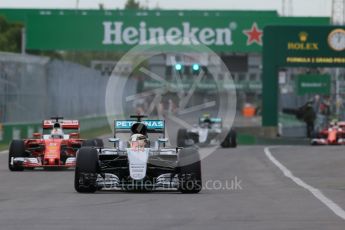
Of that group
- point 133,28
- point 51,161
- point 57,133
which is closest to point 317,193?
point 51,161

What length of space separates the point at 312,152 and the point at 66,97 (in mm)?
22738

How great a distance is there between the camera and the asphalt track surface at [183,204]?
46.0ft

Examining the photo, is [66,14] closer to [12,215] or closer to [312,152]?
[312,152]

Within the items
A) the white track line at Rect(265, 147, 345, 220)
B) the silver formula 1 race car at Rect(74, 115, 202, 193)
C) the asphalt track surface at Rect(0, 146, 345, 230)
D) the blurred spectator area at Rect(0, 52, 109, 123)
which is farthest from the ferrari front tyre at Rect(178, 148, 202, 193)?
the blurred spectator area at Rect(0, 52, 109, 123)

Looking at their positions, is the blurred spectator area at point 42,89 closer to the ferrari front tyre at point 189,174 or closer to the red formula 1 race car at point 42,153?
the red formula 1 race car at point 42,153

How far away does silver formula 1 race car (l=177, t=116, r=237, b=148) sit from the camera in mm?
42562

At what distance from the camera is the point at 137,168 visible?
64.0ft

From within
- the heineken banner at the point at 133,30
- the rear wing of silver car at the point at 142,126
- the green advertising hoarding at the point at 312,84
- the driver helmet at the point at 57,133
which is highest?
the heineken banner at the point at 133,30

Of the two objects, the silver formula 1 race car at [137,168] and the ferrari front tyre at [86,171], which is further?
the silver formula 1 race car at [137,168]

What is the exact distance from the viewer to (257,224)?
45.8ft

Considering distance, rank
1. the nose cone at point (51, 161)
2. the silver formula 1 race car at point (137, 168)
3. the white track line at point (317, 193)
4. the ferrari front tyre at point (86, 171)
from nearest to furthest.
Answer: the white track line at point (317, 193) → the ferrari front tyre at point (86, 171) → the silver formula 1 race car at point (137, 168) → the nose cone at point (51, 161)

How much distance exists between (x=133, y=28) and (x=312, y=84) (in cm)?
1042

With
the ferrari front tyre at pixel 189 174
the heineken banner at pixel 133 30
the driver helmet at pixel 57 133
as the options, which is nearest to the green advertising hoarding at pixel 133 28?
the heineken banner at pixel 133 30

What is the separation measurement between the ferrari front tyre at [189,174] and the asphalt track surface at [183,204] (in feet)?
0.74
